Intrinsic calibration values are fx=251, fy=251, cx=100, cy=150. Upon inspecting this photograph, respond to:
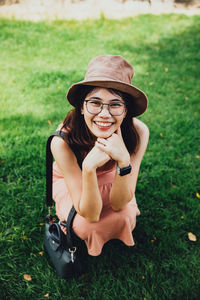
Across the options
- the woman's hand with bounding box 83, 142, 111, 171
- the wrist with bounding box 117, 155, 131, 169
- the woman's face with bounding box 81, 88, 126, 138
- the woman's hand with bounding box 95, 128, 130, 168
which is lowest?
the wrist with bounding box 117, 155, 131, 169

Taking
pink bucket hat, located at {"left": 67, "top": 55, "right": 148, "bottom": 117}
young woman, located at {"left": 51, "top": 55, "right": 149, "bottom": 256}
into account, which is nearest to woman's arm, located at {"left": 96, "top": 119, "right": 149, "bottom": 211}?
young woman, located at {"left": 51, "top": 55, "right": 149, "bottom": 256}

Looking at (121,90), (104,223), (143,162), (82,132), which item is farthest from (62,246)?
(143,162)

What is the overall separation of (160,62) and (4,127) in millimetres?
3603

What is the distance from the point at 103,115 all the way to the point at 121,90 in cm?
21

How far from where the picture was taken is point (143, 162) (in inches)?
129

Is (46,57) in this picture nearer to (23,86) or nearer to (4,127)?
(23,86)

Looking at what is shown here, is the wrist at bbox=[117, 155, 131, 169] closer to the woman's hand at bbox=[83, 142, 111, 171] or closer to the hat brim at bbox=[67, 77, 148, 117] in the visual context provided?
the woman's hand at bbox=[83, 142, 111, 171]

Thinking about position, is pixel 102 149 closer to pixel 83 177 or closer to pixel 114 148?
pixel 114 148

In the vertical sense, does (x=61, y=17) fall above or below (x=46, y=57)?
above

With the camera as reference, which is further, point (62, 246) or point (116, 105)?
point (62, 246)

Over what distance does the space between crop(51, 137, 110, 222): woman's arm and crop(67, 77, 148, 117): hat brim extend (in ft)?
1.20

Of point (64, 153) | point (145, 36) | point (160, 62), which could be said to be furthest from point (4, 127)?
point (145, 36)

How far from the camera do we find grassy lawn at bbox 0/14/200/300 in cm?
215

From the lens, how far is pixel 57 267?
207 cm
